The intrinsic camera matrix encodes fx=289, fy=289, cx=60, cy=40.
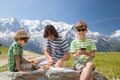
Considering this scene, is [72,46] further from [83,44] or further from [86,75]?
[86,75]

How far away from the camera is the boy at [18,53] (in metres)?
12.1

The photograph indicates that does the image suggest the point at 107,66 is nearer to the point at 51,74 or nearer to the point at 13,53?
the point at 51,74

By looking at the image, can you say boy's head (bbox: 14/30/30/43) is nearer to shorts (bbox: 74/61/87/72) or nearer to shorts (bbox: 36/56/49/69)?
shorts (bbox: 36/56/49/69)

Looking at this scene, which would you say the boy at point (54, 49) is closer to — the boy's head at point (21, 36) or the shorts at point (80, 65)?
the shorts at point (80, 65)

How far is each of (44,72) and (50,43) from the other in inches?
62.3

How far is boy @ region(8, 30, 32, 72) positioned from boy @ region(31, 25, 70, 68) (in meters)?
0.94

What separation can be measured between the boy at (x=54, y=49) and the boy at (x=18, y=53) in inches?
37.2

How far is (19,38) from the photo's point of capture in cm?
1221

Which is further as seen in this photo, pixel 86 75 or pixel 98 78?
pixel 98 78

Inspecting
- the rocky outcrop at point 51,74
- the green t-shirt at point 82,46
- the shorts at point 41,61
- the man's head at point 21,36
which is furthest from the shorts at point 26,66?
the green t-shirt at point 82,46

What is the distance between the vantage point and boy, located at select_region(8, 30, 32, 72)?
1206 centimetres

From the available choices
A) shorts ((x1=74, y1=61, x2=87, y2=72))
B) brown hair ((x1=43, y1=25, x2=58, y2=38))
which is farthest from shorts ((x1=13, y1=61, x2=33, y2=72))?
shorts ((x1=74, y1=61, x2=87, y2=72))

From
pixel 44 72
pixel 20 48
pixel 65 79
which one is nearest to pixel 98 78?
pixel 65 79

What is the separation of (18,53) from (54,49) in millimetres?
1887
